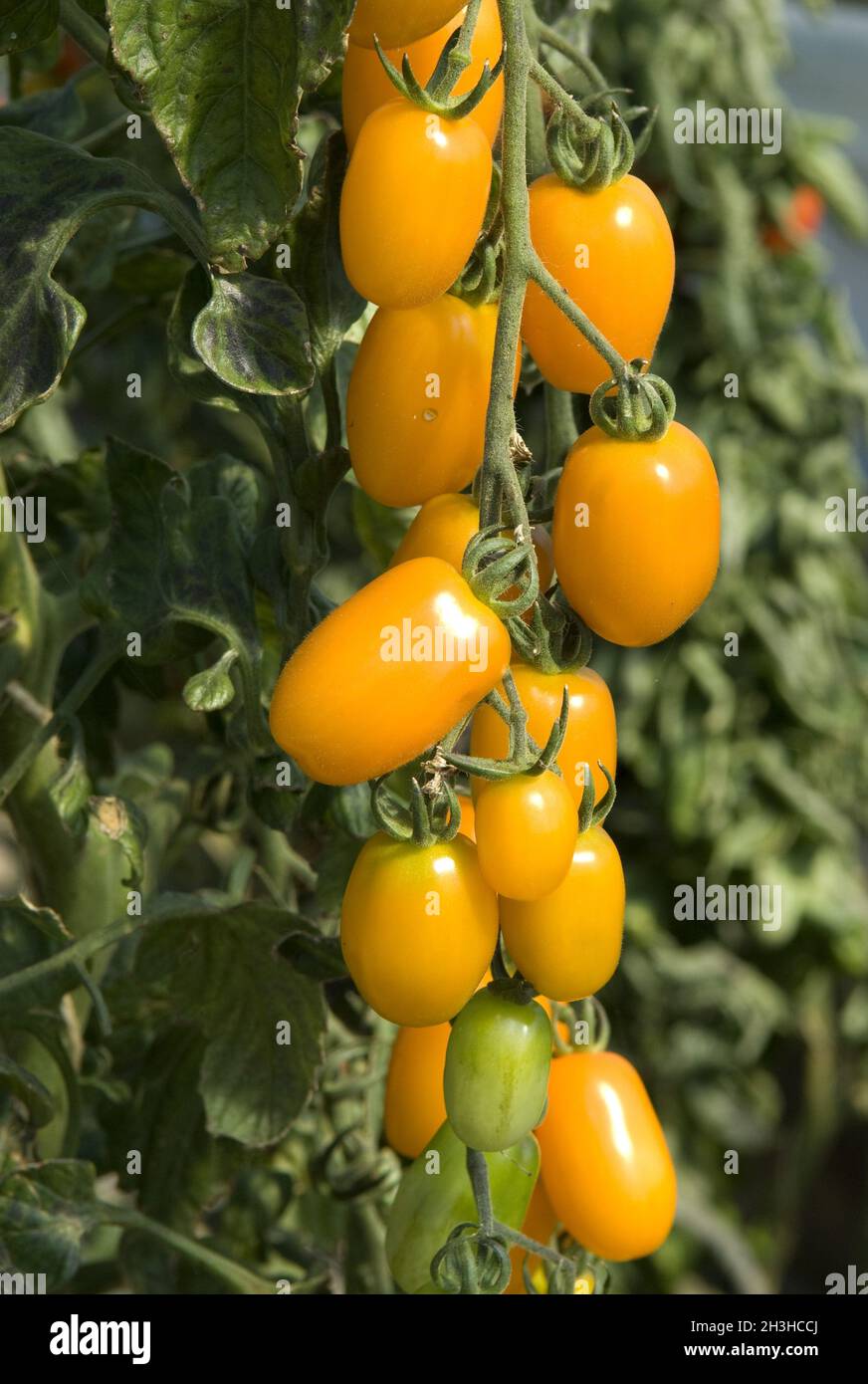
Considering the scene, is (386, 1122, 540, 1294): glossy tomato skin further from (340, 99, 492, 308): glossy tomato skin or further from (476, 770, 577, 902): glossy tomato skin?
(340, 99, 492, 308): glossy tomato skin

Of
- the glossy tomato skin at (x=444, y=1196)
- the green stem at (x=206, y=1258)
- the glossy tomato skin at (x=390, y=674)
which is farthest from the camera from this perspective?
the green stem at (x=206, y=1258)

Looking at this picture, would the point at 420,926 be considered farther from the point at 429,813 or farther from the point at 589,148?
the point at 589,148

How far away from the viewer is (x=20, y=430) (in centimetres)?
75

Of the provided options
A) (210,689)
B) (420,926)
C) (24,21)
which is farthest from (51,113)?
(420,926)

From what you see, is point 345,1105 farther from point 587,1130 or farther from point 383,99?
point 383,99

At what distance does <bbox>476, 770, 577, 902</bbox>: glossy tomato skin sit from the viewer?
0.41 meters

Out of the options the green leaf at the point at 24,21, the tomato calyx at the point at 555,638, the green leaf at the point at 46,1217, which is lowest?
the green leaf at the point at 46,1217

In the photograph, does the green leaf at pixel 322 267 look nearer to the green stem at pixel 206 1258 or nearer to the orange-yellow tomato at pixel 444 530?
the orange-yellow tomato at pixel 444 530

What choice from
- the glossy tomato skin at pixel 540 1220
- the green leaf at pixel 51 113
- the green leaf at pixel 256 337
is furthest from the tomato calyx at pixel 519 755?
the green leaf at pixel 51 113

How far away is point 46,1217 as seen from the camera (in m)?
0.57

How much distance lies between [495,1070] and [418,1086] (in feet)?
0.34

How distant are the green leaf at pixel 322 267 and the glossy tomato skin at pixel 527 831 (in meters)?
0.16

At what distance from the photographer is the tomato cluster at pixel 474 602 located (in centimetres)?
40

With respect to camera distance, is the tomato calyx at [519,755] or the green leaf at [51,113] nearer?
the tomato calyx at [519,755]
